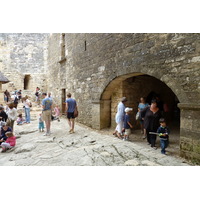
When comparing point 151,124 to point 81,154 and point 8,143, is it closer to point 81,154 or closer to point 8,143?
point 81,154

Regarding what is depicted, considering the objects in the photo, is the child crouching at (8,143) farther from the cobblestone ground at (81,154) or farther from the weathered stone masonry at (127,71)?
the weathered stone masonry at (127,71)

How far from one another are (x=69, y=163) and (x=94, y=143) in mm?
1272

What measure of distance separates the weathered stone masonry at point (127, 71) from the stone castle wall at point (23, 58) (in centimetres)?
544

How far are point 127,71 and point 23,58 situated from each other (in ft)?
40.6

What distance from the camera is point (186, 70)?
11.1 feet

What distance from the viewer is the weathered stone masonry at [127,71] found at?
333cm

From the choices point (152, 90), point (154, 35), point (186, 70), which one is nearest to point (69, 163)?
point (186, 70)

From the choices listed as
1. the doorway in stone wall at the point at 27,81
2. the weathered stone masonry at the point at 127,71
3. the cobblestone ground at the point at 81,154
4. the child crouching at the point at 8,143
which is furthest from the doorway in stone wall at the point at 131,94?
the doorway in stone wall at the point at 27,81

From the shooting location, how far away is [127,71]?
479 centimetres

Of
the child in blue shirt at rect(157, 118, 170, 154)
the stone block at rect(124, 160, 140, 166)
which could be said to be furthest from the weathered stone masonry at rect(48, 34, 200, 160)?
the stone block at rect(124, 160, 140, 166)

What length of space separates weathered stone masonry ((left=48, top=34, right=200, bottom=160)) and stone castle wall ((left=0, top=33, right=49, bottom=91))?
5.44 meters

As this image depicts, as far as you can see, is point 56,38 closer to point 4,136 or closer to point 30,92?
point 30,92

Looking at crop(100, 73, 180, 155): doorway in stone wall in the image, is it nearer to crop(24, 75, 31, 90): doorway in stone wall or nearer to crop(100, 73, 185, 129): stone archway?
crop(100, 73, 185, 129): stone archway

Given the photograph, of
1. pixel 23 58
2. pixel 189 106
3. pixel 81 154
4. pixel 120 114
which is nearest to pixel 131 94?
pixel 120 114
